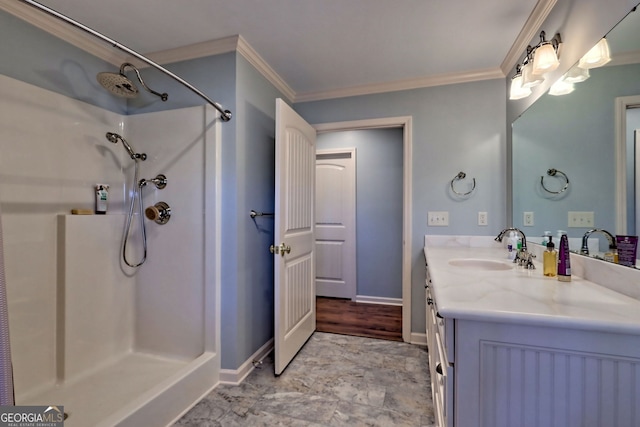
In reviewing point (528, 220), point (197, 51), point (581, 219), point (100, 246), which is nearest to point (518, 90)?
Result: point (528, 220)

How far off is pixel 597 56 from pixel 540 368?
1243 millimetres

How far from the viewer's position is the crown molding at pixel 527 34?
4.85ft

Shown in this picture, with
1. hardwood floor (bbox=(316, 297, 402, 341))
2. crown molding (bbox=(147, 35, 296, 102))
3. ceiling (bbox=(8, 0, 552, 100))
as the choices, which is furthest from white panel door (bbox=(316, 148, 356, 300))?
crown molding (bbox=(147, 35, 296, 102))

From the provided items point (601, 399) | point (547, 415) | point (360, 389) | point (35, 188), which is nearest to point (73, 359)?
point (35, 188)

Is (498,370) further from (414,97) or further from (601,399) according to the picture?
(414,97)

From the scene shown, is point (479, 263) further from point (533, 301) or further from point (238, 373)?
point (238, 373)

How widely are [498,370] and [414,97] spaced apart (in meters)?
2.15

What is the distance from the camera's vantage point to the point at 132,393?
1604 millimetres

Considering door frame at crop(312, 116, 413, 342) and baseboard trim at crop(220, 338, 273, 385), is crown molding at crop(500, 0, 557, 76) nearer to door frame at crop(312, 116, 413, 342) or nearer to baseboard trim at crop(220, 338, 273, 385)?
door frame at crop(312, 116, 413, 342)

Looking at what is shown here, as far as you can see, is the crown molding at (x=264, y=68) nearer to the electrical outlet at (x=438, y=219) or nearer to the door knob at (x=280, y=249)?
the door knob at (x=280, y=249)

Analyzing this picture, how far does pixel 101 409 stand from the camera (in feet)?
4.82

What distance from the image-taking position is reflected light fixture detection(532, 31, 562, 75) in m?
1.36

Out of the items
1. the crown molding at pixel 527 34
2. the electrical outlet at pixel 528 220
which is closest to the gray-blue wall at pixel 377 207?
the crown molding at pixel 527 34

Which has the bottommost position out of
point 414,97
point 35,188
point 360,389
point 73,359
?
point 360,389
